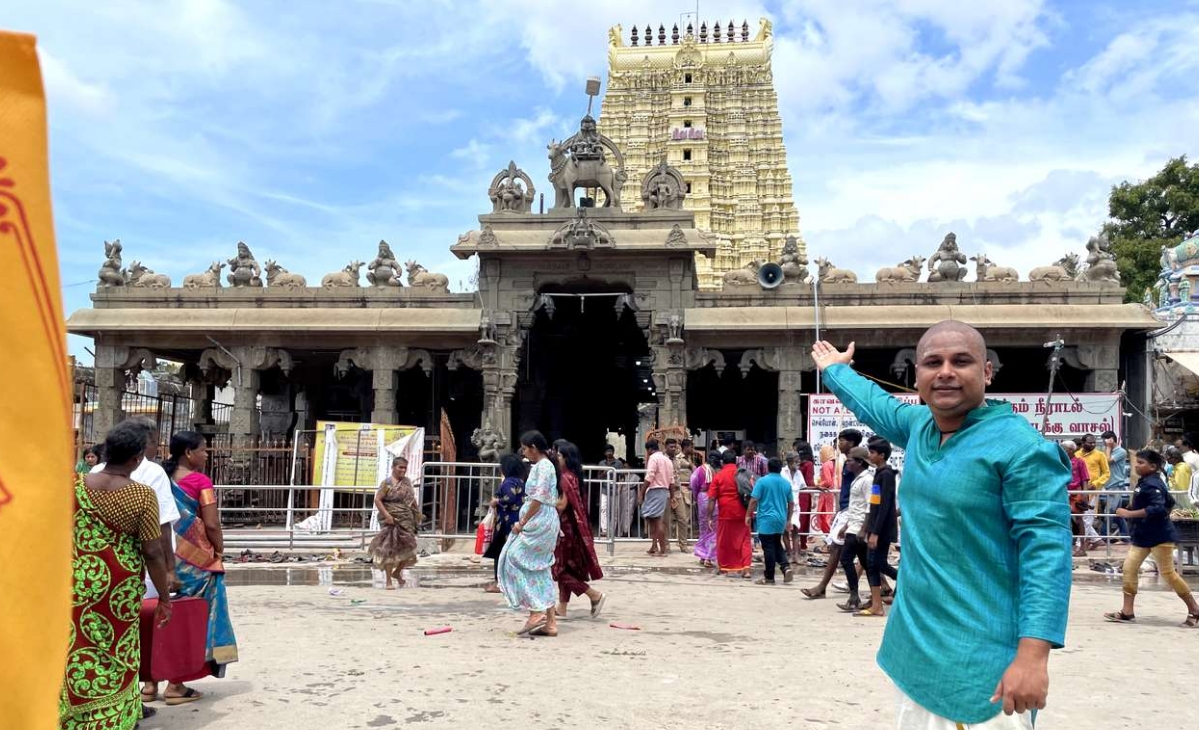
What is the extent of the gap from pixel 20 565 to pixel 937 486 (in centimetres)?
209

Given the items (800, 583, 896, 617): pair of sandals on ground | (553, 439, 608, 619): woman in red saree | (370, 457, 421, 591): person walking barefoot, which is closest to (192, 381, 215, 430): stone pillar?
(370, 457, 421, 591): person walking barefoot

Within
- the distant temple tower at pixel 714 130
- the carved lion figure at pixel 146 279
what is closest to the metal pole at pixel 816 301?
the carved lion figure at pixel 146 279

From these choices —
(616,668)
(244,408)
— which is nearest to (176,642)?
(616,668)

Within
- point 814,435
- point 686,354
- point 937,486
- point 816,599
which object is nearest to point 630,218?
point 686,354

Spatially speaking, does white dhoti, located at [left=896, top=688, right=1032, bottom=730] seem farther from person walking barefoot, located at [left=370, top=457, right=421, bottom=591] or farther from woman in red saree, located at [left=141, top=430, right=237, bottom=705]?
person walking barefoot, located at [left=370, top=457, right=421, bottom=591]

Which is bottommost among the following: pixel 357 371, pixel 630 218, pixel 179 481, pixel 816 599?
pixel 816 599

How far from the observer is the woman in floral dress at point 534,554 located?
704 centimetres

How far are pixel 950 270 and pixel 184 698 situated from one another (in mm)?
15418

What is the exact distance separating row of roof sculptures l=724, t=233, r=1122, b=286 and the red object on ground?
1393 centimetres

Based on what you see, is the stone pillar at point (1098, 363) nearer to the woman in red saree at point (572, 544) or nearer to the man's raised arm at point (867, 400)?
the woman in red saree at point (572, 544)

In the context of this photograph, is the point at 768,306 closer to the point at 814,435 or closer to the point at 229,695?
the point at 814,435

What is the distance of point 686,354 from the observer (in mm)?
17547

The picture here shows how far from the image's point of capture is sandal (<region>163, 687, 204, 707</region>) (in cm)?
518

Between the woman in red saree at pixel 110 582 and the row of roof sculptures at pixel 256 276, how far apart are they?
1434cm
